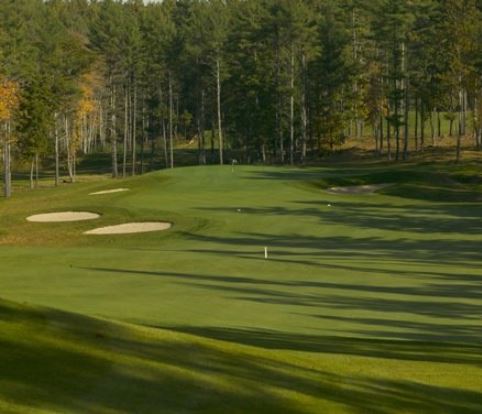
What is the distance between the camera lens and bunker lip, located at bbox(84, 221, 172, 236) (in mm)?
46250

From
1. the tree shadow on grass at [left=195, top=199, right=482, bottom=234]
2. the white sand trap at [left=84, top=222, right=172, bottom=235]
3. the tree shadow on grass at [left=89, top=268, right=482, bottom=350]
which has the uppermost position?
the tree shadow on grass at [left=89, top=268, right=482, bottom=350]

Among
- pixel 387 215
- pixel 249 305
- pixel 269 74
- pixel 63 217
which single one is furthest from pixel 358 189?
pixel 269 74

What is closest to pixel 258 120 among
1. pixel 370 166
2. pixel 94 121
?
pixel 370 166

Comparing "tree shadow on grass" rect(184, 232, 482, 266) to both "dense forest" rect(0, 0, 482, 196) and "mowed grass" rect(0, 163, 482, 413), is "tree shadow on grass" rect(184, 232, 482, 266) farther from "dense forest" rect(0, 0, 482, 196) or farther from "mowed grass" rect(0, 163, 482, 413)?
"dense forest" rect(0, 0, 482, 196)

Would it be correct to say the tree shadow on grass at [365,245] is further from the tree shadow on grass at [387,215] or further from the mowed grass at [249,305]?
the tree shadow on grass at [387,215]

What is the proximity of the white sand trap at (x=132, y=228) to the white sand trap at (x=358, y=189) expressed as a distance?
1899cm

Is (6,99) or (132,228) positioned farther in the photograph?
(6,99)

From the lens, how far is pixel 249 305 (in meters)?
22.5

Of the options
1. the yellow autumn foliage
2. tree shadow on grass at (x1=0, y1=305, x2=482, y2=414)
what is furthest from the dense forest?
tree shadow on grass at (x1=0, y1=305, x2=482, y2=414)

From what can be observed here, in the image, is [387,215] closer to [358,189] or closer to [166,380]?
[358,189]

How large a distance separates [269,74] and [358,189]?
50702 mm

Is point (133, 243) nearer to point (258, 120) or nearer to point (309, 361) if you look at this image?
point (309, 361)

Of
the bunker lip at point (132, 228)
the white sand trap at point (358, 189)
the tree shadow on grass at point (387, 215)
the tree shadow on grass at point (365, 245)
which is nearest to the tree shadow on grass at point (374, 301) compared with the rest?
the tree shadow on grass at point (365, 245)

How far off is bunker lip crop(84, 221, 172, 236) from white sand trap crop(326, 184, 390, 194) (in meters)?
18.9
